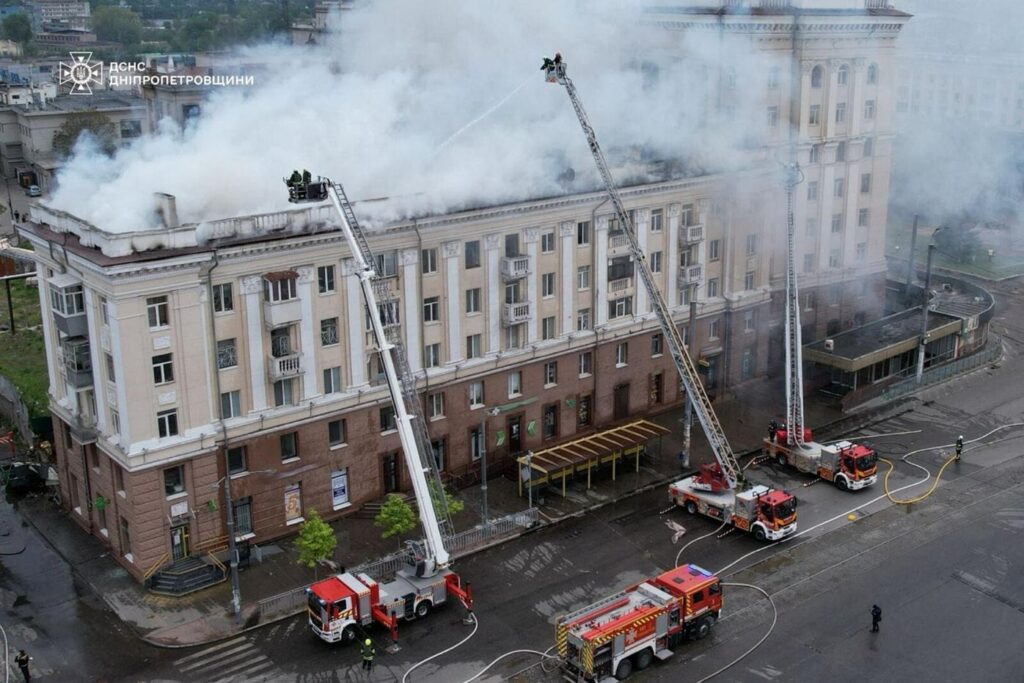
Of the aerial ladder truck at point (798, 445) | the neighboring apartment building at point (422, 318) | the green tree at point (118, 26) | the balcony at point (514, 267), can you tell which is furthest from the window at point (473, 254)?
the green tree at point (118, 26)

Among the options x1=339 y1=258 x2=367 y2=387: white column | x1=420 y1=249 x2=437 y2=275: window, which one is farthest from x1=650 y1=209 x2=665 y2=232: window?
x1=339 y1=258 x2=367 y2=387: white column

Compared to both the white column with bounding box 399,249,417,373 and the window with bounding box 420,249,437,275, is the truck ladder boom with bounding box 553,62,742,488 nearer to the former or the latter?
the window with bounding box 420,249,437,275

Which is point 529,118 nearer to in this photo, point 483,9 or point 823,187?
point 483,9

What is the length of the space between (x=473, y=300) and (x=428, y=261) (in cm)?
314

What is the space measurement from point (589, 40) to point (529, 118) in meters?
5.94

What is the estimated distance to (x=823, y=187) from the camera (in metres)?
63.0

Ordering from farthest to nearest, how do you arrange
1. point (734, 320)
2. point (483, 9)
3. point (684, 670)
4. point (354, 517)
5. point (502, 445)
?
point (734, 320), point (483, 9), point (502, 445), point (354, 517), point (684, 670)

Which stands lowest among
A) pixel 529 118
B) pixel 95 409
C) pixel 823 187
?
pixel 95 409

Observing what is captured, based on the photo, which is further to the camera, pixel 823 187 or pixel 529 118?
pixel 823 187

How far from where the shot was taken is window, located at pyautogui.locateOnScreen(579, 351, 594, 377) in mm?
54000

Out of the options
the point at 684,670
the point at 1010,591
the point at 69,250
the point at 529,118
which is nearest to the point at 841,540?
the point at 1010,591

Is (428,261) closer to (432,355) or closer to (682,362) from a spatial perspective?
(432,355)

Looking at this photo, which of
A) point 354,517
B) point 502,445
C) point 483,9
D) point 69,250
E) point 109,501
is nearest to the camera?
point 69,250

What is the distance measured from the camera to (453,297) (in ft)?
158
